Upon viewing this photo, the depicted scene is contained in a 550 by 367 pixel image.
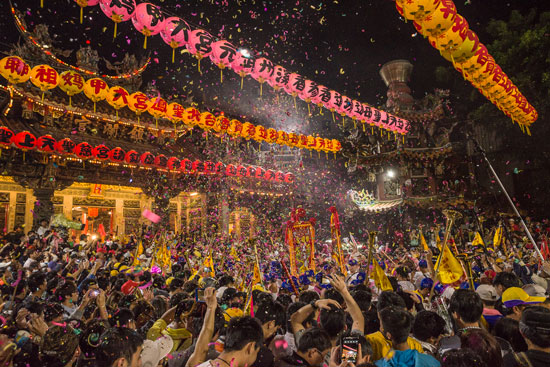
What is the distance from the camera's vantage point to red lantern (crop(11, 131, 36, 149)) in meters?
11.4

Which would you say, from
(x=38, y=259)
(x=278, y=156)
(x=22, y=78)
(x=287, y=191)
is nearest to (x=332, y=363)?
(x=38, y=259)

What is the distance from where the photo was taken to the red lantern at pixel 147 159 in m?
15.0

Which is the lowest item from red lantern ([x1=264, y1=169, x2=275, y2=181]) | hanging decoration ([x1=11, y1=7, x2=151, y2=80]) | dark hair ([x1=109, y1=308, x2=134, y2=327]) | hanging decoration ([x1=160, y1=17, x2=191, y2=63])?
dark hair ([x1=109, y1=308, x2=134, y2=327])

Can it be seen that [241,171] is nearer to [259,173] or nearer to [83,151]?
[259,173]

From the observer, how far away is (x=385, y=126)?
13617 mm

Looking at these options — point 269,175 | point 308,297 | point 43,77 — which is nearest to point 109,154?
point 43,77

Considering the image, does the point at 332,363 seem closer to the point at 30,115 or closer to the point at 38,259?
the point at 38,259

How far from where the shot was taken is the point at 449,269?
4.32m

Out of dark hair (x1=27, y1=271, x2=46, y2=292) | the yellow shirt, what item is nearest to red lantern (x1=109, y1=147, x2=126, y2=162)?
dark hair (x1=27, y1=271, x2=46, y2=292)

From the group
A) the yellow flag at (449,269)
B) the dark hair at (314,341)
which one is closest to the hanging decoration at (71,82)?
the dark hair at (314,341)

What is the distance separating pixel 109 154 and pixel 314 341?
14.2 m

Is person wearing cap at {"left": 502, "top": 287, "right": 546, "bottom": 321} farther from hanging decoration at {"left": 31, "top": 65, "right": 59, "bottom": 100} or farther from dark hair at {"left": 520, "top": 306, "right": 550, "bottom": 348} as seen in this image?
hanging decoration at {"left": 31, "top": 65, "right": 59, "bottom": 100}

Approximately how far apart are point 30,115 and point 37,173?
247cm

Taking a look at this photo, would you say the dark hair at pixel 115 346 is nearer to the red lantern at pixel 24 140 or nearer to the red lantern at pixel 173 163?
the red lantern at pixel 24 140
